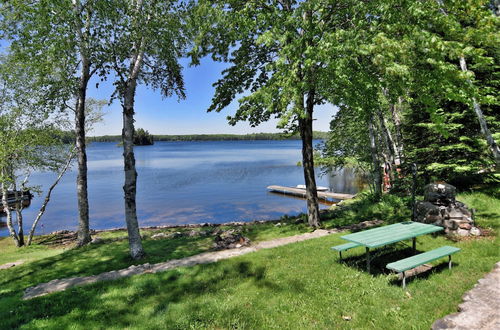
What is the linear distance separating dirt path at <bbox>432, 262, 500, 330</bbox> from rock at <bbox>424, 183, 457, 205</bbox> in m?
4.60

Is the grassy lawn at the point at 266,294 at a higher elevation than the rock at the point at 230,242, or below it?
higher

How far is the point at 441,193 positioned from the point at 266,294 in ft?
24.9

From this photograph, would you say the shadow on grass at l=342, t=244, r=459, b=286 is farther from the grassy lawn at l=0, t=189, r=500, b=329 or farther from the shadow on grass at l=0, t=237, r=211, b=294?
the shadow on grass at l=0, t=237, r=211, b=294

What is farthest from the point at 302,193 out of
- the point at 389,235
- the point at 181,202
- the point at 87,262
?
the point at 389,235

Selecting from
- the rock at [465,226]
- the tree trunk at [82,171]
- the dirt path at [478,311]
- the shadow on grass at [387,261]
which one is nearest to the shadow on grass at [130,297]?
the shadow on grass at [387,261]

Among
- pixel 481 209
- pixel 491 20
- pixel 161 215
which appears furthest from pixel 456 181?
pixel 161 215

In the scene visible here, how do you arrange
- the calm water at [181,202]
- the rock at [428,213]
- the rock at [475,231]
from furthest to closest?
the calm water at [181,202] < the rock at [428,213] < the rock at [475,231]

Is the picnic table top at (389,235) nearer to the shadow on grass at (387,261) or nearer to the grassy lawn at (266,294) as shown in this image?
the shadow on grass at (387,261)

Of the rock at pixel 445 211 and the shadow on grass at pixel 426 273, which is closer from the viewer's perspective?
the shadow on grass at pixel 426 273

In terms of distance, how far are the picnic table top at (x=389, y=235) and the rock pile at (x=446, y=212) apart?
2.34m

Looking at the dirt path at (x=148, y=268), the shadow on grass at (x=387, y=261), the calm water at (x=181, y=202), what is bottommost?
the calm water at (x=181, y=202)

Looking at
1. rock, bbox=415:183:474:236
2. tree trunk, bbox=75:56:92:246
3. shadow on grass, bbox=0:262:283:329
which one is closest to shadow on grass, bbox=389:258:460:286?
shadow on grass, bbox=0:262:283:329

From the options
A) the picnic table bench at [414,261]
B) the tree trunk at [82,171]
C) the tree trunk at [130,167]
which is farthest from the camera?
the tree trunk at [82,171]

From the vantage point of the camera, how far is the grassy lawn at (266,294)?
5.39 metres
